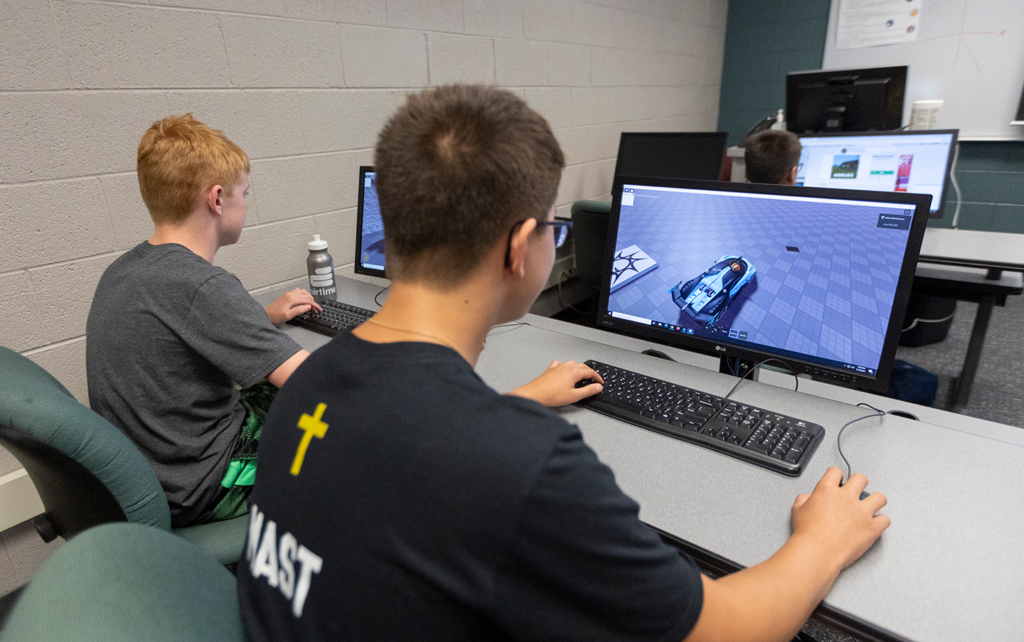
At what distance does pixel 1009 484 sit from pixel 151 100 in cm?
209

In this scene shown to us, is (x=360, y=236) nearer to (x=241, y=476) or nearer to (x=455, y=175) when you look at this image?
(x=241, y=476)

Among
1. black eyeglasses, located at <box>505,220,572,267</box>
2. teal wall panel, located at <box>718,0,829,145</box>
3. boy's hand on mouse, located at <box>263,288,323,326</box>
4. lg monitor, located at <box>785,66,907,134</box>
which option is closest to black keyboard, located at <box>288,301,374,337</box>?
boy's hand on mouse, located at <box>263,288,323,326</box>

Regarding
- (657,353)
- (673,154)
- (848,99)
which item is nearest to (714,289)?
(657,353)

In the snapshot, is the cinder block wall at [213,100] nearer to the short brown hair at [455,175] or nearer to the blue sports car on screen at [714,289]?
the short brown hair at [455,175]

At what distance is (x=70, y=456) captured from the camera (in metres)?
0.85

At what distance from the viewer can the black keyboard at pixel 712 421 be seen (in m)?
0.92

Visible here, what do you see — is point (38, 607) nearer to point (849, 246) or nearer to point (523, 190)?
point (523, 190)

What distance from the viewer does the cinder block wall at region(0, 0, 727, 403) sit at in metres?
1.45

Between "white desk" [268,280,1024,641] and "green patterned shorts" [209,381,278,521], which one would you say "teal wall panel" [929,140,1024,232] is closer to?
"white desk" [268,280,1024,641]

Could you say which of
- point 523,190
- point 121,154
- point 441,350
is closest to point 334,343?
point 441,350

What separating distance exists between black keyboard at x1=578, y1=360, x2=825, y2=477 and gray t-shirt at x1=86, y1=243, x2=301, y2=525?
0.66 meters

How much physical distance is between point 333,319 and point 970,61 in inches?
172

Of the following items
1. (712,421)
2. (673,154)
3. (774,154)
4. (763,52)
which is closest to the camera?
(712,421)

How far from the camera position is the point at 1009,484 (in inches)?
33.6
